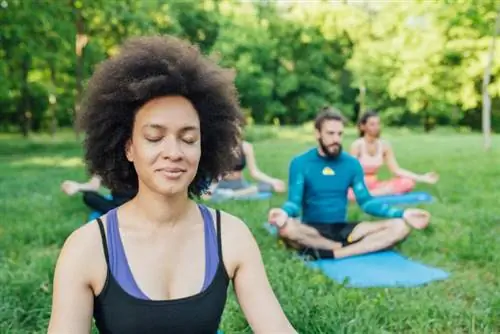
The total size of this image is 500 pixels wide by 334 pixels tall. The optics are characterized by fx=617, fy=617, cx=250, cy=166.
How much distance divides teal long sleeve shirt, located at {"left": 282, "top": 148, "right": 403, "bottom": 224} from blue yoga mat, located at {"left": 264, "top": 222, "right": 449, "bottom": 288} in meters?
0.50

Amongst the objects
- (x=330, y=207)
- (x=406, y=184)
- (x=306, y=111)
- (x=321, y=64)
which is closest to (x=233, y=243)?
(x=330, y=207)

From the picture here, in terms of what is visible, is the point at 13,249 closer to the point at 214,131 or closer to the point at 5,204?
the point at 5,204

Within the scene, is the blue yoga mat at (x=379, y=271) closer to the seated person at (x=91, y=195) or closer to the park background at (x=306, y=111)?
the park background at (x=306, y=111)

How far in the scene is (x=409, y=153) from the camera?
1557 centimetres

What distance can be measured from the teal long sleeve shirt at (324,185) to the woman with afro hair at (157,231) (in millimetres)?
3542

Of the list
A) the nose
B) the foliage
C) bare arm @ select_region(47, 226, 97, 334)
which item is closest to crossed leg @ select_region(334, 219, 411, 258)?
the nose

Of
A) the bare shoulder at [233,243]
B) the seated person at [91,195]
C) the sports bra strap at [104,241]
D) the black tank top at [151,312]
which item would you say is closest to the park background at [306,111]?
the seated person at [91,195]

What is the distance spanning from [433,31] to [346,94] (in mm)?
9865

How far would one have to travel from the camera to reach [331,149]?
545 cm

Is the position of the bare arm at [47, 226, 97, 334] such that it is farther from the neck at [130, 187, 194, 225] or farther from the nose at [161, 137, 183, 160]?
the nose at [161, 137, 183, 160]

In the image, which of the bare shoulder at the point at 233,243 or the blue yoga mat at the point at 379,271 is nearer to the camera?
the bare shoulder at the point at 233,243

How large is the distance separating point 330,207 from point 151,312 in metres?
4.05

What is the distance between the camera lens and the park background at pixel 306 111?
3662 mm

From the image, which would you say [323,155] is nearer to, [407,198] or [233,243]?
[407,198]
